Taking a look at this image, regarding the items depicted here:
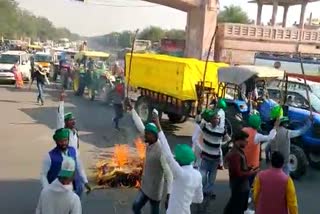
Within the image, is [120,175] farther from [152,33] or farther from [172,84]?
[152,33]

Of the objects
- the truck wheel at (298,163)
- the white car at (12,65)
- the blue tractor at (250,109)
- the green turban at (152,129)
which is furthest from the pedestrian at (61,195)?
the white car at (12,65)

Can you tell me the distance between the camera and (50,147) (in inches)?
440

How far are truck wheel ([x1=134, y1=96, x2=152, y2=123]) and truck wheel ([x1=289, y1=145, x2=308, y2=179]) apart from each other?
18.7ft

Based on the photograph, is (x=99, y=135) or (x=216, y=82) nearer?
(x=99, y=135)

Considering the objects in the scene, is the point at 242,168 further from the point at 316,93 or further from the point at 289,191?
the point at 316,93

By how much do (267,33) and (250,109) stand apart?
24361 millimetres

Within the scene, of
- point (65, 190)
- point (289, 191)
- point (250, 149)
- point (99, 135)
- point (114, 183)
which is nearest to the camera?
point (65, 190)

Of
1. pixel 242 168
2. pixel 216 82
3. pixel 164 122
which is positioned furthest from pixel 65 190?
pixel 164 122

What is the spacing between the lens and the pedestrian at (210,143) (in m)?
7.12

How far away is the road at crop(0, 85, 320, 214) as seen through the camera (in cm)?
736

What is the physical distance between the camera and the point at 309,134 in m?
10.3

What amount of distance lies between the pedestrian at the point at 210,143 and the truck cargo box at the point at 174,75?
5949mm

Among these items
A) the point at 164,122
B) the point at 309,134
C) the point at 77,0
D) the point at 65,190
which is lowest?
the point at 164,122

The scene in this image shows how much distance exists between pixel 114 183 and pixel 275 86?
824cm
